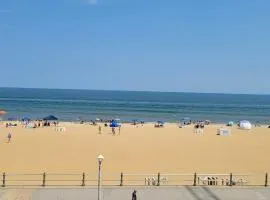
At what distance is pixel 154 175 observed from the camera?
2370 cm

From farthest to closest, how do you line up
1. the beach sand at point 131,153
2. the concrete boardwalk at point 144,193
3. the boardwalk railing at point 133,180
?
the beach sand at point 131,153
the boardwalk railing at point 133,180
the concrete boardwalk at point 144,193

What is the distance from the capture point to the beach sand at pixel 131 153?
26203mm

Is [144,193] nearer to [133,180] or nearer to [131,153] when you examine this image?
[133,180]

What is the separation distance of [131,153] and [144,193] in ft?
45.8

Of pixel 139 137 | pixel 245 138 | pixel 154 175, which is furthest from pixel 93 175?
pixel 245 138

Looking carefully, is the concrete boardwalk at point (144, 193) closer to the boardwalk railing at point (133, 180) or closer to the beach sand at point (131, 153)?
the boardwalk railing at point (133, 180)

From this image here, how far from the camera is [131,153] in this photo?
31.5m

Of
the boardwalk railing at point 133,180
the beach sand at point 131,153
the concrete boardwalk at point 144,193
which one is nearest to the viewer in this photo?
the concrete boardwalk at point 144,193

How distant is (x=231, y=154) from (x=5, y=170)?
15901 millimetres

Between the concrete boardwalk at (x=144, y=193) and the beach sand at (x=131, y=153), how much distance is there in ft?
20.9

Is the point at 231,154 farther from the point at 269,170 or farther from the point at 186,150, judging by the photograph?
the point at 269,170

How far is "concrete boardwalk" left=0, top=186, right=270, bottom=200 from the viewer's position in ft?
54.9

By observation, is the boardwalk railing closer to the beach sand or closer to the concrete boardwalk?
the concrete boardwalk

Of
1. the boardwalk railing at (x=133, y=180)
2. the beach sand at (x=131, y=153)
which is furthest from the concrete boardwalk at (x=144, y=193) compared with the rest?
the beach sand at (x=131, y=153)
